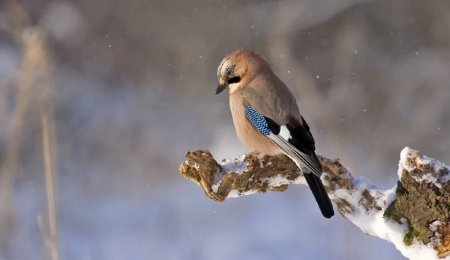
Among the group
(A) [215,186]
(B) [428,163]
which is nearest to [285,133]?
(A) [215,186]

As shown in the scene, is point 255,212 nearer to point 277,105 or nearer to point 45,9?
point 277,105

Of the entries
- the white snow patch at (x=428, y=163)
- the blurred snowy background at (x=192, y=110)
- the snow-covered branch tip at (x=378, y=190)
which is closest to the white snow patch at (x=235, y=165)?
the snow-covered branch tip at (x=378, y=190)

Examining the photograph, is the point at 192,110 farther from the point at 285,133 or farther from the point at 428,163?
the point at 428,163

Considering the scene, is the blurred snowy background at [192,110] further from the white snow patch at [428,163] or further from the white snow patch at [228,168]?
the white snow patch at [428,163]

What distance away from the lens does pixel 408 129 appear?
21.0 ft

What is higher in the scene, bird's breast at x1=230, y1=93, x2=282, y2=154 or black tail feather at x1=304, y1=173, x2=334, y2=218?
bird's breast at x1=230, y1=93, x2=282, y2=154

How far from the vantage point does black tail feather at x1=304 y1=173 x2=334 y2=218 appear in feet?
8.16

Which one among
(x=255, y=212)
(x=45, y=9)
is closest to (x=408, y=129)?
(x=255, y=212)

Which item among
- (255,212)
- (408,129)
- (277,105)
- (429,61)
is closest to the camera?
(277,105)

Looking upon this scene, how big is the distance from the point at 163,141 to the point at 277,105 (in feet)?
12.1

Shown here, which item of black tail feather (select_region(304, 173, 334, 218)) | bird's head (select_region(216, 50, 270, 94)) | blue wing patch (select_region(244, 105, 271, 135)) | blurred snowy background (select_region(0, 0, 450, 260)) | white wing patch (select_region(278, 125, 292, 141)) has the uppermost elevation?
blurred snowy background (select_region(0, 0, 450, 260))

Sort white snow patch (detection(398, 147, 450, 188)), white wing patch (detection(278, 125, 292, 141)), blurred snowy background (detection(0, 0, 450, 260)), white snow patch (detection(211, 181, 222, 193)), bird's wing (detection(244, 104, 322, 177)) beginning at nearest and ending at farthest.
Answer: white snow patch (detection(398, 147, 450, 188)), white snow patch (detection(211, 181, 222, 193)), bird's wing (detection(244, 104, 322, 177)), white wing patch (detection(278, 125, 292, 141)), blurred snowy background (detection(0, 0, 450, 260))

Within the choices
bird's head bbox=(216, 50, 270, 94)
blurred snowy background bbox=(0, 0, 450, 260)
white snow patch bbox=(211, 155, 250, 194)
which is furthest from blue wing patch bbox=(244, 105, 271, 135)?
blurred snowy background bbox=(0, 0, 450, 260)

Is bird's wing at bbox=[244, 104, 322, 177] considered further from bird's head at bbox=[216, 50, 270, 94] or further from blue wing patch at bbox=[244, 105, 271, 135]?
bird's head at bbox=[216, 50, 270, 94]
